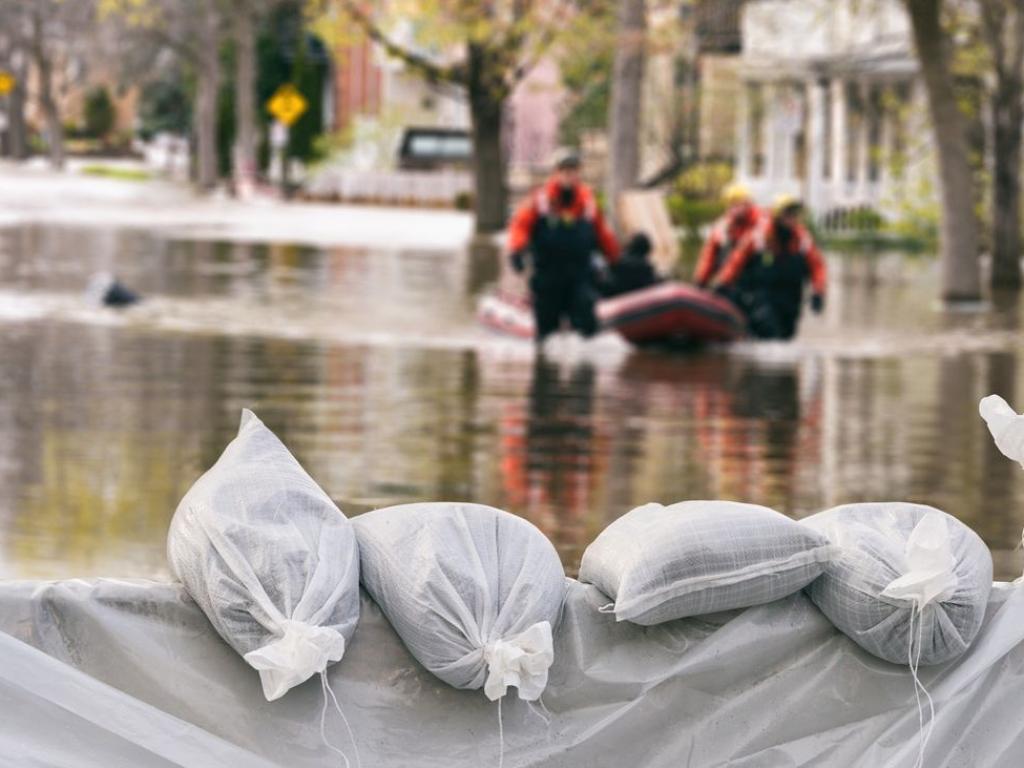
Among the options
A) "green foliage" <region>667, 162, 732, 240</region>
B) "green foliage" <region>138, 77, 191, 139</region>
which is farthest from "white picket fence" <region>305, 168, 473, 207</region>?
"green foliage" <region>138, 77, 191, 139</region>

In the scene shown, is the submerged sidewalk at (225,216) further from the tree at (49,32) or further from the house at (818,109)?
the tree at (49,32)

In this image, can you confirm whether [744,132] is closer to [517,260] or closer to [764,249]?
[764,249]

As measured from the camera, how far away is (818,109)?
4241cm

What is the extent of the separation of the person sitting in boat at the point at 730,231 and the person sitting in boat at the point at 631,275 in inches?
19.3

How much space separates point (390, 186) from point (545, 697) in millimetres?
57008

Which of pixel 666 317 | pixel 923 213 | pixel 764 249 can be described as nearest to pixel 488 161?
pixel 923 213

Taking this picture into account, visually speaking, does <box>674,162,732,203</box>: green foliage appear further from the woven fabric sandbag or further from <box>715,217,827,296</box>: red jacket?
the woven fabric sandbag

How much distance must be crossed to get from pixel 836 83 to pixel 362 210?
1823 cm

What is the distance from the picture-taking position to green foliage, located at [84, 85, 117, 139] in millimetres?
114750

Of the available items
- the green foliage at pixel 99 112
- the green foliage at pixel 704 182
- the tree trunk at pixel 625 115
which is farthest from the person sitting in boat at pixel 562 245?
the green foliage at pixel 99 112

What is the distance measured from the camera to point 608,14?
39938 millimetres

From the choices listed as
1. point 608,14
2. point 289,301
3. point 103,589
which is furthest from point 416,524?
point 608,14

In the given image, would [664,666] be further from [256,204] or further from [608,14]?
[256,204]

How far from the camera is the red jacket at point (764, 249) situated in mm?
20859
